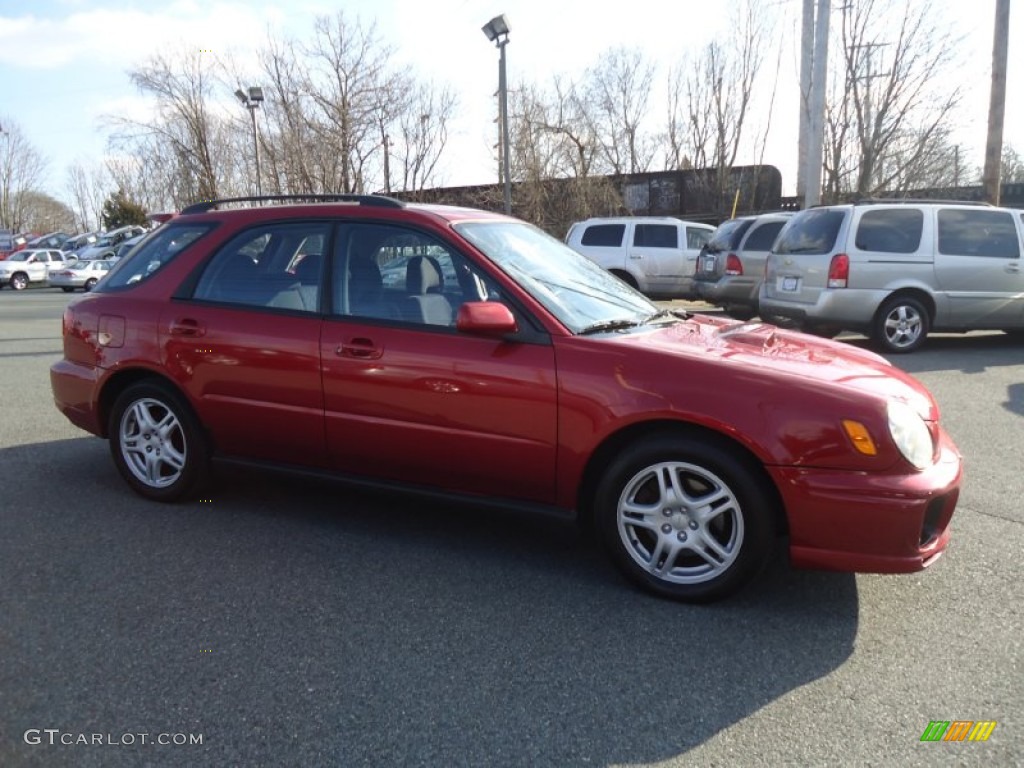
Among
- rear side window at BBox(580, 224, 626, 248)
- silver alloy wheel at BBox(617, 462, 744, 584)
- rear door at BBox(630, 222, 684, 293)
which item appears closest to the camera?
silver alloy wheel at BBox(617, 462, 744, 584)

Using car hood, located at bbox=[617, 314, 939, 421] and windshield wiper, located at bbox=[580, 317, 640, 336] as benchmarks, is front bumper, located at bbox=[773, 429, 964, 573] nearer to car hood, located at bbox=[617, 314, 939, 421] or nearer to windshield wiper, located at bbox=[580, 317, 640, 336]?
car hood, located at bbox=[617, 314, 939, 421]

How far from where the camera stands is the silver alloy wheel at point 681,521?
322 centimetres

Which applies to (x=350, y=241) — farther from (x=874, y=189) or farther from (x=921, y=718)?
(x=874, y=189)

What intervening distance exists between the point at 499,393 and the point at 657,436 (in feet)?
2.34

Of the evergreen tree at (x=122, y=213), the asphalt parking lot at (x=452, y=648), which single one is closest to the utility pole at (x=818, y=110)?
the asphalt parking lot at (x=452, y=648)

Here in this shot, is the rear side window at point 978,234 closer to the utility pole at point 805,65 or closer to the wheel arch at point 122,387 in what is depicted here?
the wheel arch at point 122,387

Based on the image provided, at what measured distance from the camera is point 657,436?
3293 millimetres

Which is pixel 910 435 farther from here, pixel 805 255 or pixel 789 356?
pixel 805 255

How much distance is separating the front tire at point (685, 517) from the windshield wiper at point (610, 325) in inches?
22.6

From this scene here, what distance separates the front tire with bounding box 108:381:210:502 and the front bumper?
3.11 m

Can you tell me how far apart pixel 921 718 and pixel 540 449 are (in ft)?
5.57

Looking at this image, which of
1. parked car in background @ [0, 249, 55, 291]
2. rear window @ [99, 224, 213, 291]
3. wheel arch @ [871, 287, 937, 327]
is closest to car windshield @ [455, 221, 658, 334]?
rear window @ [99, 224, 213, 291]

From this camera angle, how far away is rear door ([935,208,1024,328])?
9.65m

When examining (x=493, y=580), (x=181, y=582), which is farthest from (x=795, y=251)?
(x=181, y=582)
